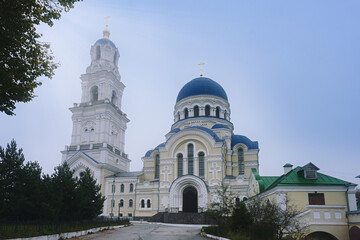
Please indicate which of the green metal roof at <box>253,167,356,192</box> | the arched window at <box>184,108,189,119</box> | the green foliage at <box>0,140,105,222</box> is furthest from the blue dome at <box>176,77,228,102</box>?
the green foliage at <box>0,140,105,222</box>

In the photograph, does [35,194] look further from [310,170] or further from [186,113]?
[186,113]

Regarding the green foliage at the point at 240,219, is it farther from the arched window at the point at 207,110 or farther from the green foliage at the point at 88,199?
the arched window at the point at 207,110

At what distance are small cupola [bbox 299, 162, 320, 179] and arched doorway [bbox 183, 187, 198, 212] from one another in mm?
17197

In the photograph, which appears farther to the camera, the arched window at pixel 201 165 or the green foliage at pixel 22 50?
the arched window at pixel 201 165

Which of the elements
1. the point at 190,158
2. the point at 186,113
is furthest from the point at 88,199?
the point at 186,113

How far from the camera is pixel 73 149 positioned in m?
44.9

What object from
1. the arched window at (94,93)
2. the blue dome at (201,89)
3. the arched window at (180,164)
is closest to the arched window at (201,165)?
the arched window at (180,164)

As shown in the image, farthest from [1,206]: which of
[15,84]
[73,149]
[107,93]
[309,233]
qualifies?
[107,93]

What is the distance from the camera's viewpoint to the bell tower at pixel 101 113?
44.4 m

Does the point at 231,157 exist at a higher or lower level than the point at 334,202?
higher

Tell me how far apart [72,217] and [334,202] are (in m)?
18.0

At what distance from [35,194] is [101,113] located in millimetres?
25822

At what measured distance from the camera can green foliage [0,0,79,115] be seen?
448 inches

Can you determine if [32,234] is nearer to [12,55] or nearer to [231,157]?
[12,55]
